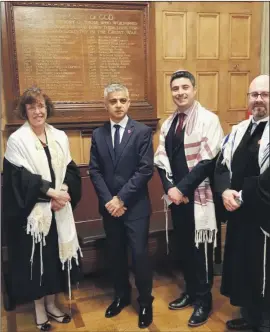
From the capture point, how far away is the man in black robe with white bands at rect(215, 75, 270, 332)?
143 cm

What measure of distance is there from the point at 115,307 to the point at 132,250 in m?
0.35

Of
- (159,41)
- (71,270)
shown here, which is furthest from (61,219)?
(159,41)

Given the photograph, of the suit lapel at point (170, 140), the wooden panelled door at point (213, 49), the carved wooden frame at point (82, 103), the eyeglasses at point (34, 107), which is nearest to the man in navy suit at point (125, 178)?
the suit lapel at point (170, 140)

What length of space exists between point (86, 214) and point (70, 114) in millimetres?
730

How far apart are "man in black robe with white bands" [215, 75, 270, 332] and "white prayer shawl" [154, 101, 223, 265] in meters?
0.13

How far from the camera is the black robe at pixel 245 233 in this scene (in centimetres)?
139

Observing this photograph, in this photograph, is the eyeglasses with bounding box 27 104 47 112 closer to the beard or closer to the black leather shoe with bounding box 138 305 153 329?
the beard

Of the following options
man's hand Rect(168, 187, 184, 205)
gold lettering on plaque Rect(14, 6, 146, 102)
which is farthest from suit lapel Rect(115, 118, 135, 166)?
gold lettering on plaque Rect(14, 6, 146, 102)

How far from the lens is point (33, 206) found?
169 centimetres

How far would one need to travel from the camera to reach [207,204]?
5.82 ft

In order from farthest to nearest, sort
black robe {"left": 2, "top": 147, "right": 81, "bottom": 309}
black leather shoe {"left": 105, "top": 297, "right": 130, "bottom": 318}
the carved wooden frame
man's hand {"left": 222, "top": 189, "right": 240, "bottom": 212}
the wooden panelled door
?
1. the wooden panelled door
2. the carved wooden frame
3. black leather shoe {"left": 105, "top": 297, "right": 130, "bottom": 318}
4. black robe {"left": 2, "top": 147, "right": 81, "bottom": 309}
5. man's hand {"left": 222, "top": 189, "right": 240, "bottom": 212}

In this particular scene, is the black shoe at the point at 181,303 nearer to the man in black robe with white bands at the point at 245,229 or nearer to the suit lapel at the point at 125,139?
the man in black robe with white bands at the point at 245,229

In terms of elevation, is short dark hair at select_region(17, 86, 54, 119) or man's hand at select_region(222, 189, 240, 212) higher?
short dark hair at select_region(17, 86, 54, 119)

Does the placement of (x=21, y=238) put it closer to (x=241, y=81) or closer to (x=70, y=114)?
(x=70, y=114)
